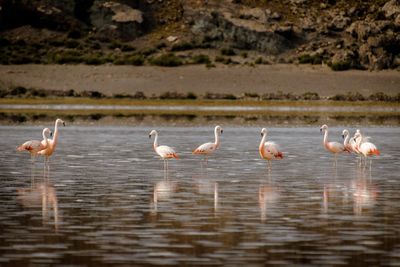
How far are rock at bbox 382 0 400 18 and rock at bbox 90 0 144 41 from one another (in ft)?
62.2

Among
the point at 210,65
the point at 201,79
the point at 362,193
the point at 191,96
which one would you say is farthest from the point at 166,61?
the point at 362,193

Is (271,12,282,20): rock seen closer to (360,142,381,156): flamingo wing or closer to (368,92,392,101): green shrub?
(368,92,392,101): green shrub

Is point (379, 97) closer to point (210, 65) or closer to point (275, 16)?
point (210, 65)

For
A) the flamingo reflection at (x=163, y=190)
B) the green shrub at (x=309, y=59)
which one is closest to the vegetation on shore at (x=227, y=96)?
the green shrub at (x=309, y=59)

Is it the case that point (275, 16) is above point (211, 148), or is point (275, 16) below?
above

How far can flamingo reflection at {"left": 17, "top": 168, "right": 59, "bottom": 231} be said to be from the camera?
19047 millimetres

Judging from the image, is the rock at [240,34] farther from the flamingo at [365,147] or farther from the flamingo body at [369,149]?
the flamingo body at [369,149]

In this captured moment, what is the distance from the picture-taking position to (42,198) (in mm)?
21469

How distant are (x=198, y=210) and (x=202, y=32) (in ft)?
237

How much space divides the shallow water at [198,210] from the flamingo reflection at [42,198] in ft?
0.06

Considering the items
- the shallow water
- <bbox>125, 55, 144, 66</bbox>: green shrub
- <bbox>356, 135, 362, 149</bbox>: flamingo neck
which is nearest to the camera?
the shallow water

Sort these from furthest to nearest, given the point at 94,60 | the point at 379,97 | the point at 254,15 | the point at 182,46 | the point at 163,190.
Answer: the point at 254,15, the point at 182,46, the point at 94,60, the point at 379,97, the point at 163,190

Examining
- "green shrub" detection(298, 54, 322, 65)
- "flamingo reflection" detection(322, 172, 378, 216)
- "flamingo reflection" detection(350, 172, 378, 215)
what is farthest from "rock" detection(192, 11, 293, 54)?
"flamingo reflection" detection(322, 172, 378, 216)

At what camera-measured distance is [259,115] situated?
199 ft
